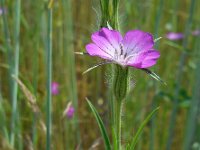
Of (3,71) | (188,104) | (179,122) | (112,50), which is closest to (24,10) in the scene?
(3,71)

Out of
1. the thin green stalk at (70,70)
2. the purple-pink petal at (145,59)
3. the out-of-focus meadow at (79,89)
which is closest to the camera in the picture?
the purple-pink petal at (145,59)

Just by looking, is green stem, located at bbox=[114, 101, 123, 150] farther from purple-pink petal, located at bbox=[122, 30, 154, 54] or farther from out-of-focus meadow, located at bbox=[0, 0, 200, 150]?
out-of-focus meadow, located at bbox=[0, 0, 200, 150]

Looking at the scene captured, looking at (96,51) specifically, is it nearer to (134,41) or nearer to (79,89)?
(134,41)

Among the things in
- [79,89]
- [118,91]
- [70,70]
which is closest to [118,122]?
[118,91]

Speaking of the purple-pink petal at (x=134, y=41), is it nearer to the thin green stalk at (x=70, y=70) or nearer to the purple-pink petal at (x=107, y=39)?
the purple-pink petal at (x=107, y=39)

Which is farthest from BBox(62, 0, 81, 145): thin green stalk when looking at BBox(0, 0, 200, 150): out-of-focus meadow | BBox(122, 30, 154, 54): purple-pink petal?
BBox(122, 30, 154, 54): purple-pink petal

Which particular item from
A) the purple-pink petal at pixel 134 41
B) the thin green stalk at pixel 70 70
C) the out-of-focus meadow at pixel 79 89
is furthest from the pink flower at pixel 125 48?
the thin green stalk at pixel 70 70
